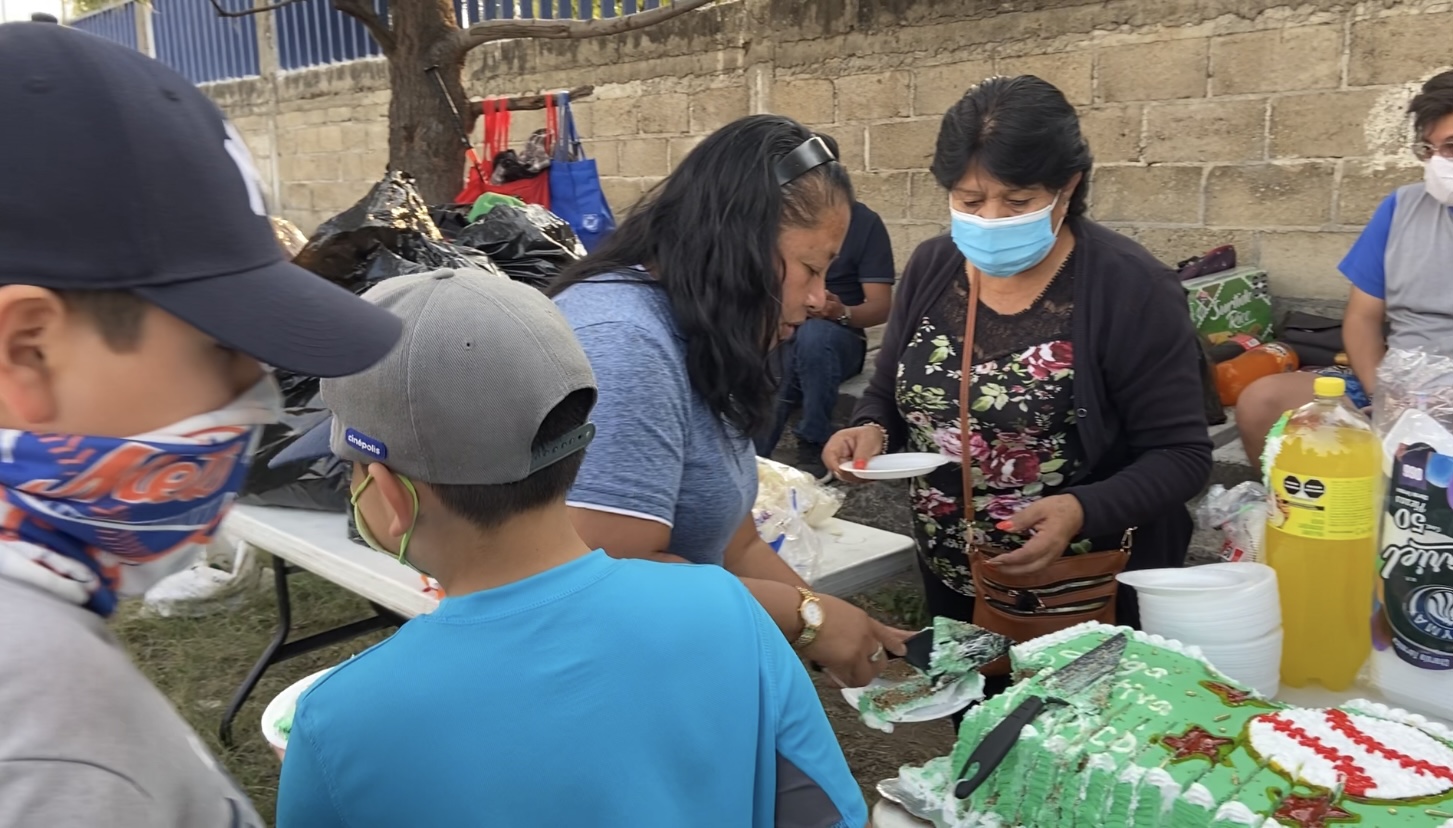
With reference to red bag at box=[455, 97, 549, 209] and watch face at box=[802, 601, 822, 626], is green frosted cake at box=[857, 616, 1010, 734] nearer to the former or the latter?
watch face at box=[802, 601, 822, 626]

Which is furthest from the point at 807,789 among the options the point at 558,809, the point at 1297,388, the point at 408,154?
the point at 408,154

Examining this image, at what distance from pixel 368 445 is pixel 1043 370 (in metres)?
1.53

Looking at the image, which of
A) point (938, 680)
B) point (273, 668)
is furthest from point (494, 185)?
point (938, 680)

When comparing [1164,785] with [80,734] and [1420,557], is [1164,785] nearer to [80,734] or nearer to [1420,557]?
[1420,557]

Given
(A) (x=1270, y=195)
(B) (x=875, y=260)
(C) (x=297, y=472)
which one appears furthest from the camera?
(B) (x=875, y=260)

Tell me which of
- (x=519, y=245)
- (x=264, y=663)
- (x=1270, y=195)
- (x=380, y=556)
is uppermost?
(x=1270, y=195)

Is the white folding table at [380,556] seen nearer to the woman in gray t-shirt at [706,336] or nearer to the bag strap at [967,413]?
the bag strap at [967,413]

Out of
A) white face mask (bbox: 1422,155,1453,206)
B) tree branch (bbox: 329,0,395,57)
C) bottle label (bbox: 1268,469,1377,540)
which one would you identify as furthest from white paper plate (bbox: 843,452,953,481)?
tree branch (bbox: 329,0,395,57)

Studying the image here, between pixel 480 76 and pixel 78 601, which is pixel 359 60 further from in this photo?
pixel 78 601

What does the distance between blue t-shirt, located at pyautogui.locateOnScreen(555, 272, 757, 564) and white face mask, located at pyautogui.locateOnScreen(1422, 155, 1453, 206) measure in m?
2.71

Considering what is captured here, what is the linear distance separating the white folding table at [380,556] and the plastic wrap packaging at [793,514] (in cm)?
4

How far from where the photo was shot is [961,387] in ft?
7.53

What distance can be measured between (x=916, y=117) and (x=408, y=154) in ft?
8.26

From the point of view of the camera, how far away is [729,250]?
1.60 meters
